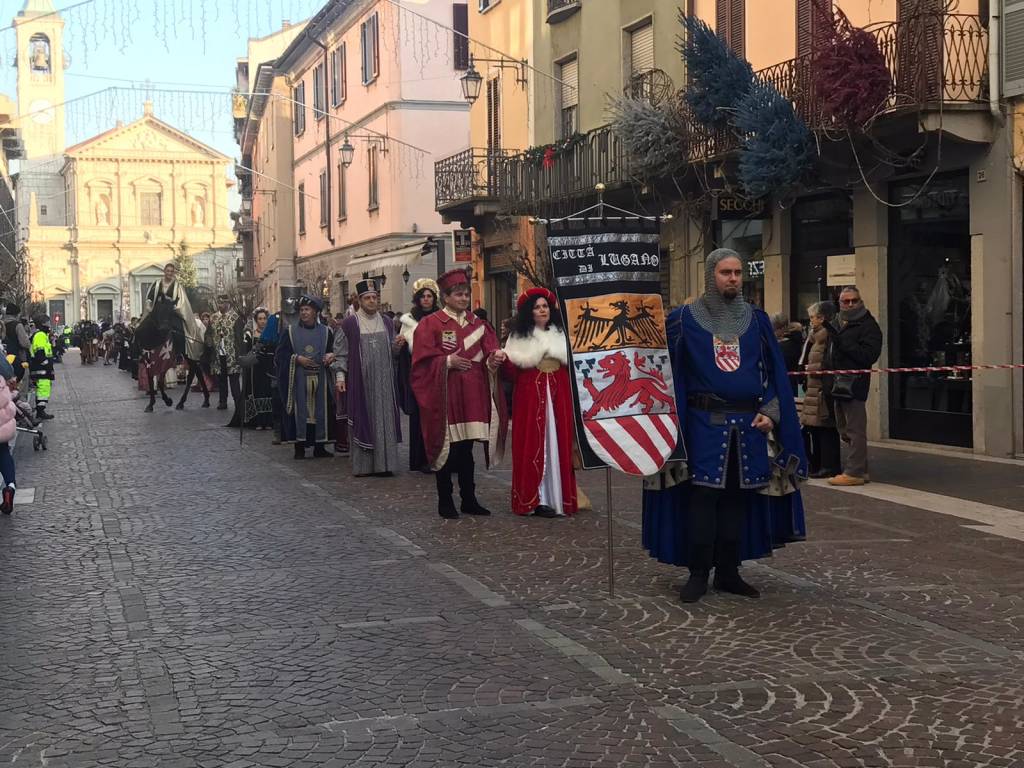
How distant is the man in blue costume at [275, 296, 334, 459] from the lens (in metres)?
15.4

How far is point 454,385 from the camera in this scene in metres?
10.7

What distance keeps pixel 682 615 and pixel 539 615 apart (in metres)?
0.69

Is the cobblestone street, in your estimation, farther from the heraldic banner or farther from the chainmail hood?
the chainmail hood

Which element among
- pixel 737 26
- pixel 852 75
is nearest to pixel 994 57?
pixel 852 75

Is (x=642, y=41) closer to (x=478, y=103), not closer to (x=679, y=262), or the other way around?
(x=679, y=262)

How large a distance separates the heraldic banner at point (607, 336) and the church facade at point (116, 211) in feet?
311

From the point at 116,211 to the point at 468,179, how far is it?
7877 cm

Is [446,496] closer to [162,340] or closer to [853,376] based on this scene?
[853,376]

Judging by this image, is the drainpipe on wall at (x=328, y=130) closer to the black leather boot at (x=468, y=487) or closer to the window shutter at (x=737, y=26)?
the window shutter at (x=737, y=26)

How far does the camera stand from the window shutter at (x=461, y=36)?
34312mm

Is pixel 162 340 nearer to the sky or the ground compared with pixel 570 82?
nearer to the ground

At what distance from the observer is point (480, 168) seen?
2845 cm

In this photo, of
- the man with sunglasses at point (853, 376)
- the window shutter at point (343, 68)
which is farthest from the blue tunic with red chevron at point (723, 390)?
the window shutter at point (343, 68)

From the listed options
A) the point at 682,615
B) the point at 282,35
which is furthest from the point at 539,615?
the point at 282,35
